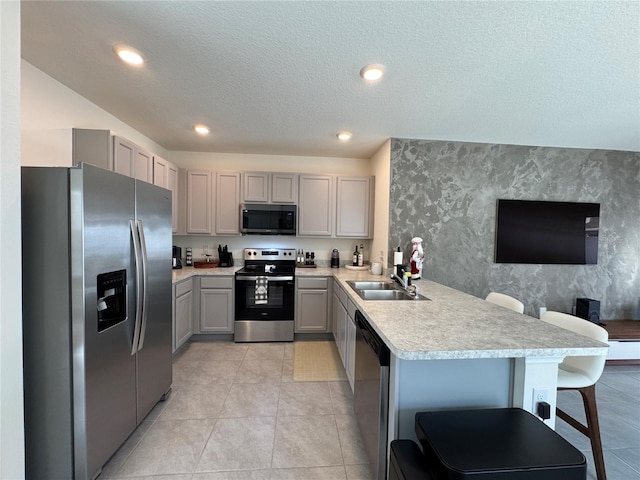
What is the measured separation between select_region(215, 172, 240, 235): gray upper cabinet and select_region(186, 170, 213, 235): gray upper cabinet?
0.12m

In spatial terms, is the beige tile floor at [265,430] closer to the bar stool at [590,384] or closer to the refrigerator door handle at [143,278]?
the bar stool at [590,384]

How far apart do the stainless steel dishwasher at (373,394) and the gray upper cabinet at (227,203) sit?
2458mm

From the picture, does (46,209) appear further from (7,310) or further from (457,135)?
(457,135)

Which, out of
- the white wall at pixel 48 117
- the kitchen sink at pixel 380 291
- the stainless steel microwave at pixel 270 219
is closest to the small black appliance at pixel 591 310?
the kitchen sink at pixel 380 291

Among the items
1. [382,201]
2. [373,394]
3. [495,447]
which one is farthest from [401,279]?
[495,447]

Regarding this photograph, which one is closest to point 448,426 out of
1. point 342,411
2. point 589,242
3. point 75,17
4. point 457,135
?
point 342,411

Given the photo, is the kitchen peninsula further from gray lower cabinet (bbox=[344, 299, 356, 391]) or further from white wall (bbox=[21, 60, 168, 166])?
white wall (bbox=[21, 60, 168, 166])

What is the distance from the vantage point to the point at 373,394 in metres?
1.45

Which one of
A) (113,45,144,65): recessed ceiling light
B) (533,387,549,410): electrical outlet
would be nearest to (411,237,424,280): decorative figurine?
(533,387,549,410): electrical outlet

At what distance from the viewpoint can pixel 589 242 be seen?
328 centimetres

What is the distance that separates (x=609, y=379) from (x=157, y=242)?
4.43 m

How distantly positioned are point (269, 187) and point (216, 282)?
4.64 feet

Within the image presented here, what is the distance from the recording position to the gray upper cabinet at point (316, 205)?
3674 mm

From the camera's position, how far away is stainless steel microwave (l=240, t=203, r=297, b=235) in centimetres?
358
